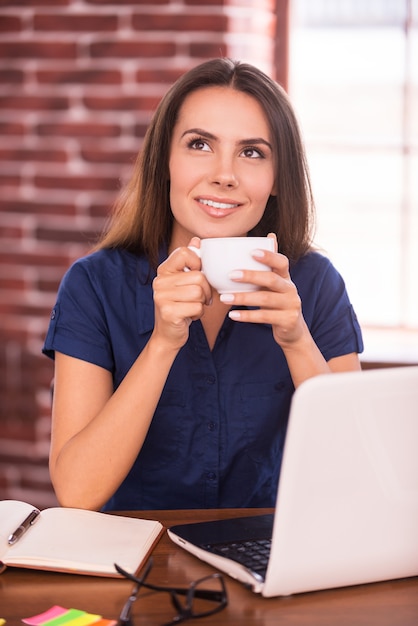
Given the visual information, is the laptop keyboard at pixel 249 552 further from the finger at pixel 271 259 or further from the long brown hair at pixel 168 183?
the long brown hair at pixel 168 183

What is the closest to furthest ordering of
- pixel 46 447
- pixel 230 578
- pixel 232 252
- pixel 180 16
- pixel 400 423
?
pixel 400 423 → pixel 230 578 → pixel 232 252 → pixel 180 16 → pixel 46 447

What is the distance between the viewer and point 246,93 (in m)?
1.75

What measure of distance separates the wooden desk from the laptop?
0.06 feet

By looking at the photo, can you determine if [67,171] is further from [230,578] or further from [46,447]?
[230,578]

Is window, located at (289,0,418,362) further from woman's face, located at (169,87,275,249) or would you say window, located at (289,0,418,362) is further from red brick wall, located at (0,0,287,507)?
woman's face, located at (169,87,275,249)

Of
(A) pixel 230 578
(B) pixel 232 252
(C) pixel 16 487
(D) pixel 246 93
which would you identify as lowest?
(C) pixel 16 487

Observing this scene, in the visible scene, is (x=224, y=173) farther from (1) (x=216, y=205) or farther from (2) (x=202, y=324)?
(2) (x=202, y=324)

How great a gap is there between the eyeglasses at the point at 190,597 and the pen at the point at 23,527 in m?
0.18

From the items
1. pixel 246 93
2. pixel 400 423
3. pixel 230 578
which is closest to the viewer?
pixel 400 423

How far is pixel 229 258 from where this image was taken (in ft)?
4.25

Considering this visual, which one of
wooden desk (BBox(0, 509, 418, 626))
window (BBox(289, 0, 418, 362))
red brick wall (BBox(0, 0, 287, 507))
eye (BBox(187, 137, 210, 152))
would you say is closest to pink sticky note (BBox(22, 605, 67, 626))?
wooden desk (BBox(0, 509, 418, 626))

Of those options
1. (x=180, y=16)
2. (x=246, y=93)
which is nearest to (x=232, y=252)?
(x=246, y=93)

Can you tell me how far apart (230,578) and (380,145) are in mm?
1856

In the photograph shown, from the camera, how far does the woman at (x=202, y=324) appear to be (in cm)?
168
